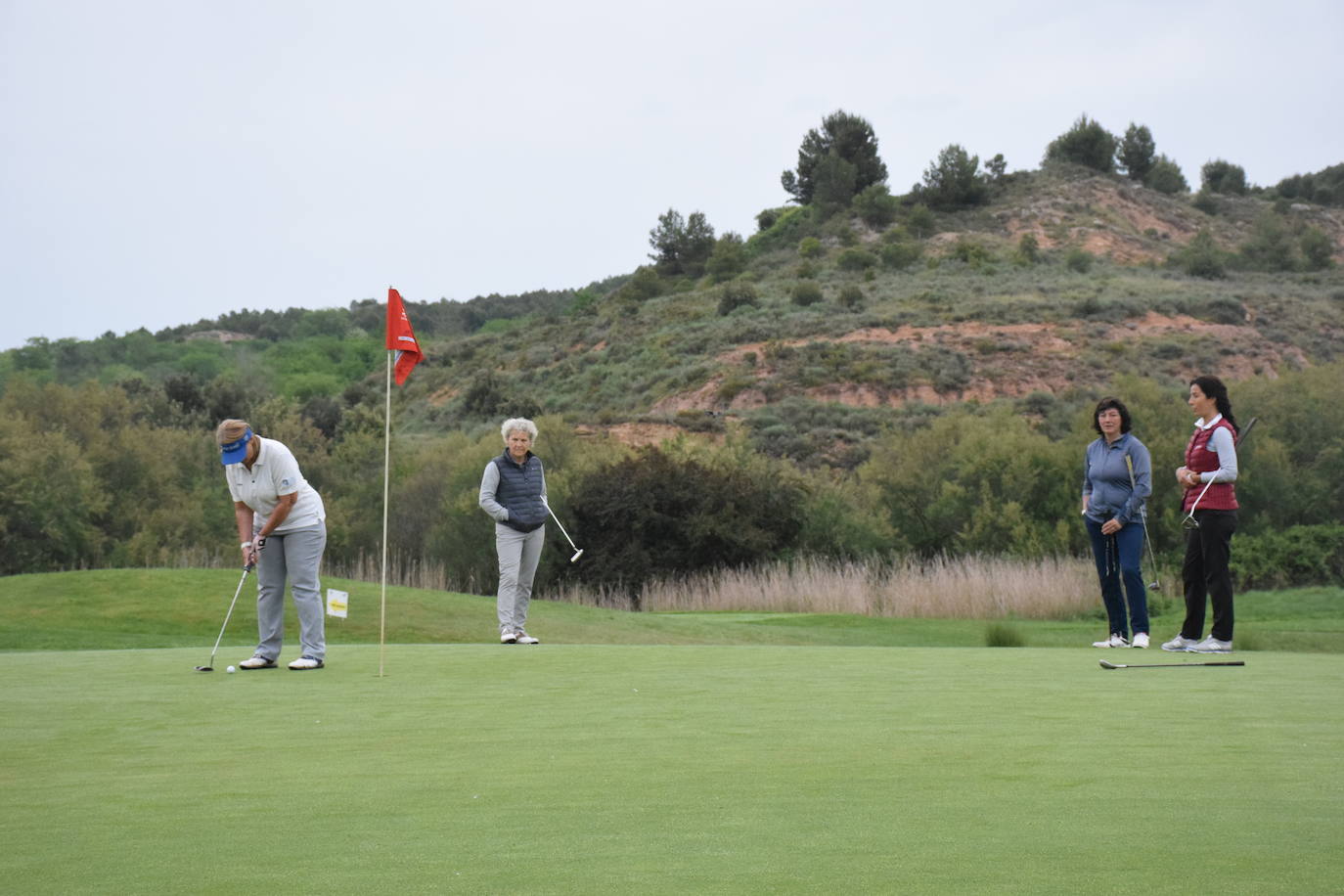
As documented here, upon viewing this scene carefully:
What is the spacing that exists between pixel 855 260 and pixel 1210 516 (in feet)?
204

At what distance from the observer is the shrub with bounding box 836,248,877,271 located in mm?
71750

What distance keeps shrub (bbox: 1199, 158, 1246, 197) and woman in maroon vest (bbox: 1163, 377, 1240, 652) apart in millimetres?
91009

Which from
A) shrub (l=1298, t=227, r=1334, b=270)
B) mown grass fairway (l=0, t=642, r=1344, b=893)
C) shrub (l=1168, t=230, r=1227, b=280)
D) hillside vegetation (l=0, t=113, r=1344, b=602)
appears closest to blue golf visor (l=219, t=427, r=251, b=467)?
mown grass fairway (l=0, t=642, r=1344, b=893)

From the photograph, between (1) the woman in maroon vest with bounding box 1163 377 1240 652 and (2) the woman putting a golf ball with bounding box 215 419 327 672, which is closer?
(2) the woman putting a golf ball with bounding box 215 419 327 672

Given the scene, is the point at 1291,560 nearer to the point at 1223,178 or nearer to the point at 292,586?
the point at 292,586

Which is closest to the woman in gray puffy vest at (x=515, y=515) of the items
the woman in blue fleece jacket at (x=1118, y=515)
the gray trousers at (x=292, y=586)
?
the gray trousers at (x=292, y=586)

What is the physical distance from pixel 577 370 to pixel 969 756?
59271 millimetres

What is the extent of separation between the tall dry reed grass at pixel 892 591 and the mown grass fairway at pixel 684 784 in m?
12.0

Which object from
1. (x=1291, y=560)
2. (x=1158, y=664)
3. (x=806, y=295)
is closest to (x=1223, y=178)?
(x=806, y=295)

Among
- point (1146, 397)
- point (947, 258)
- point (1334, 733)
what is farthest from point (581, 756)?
point (947, 258)

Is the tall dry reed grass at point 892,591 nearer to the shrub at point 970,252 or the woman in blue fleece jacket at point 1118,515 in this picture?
the woman in blue fleece jacket at point 1118,515

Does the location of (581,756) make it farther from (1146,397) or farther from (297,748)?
(1146,397)

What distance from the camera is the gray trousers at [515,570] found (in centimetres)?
1310

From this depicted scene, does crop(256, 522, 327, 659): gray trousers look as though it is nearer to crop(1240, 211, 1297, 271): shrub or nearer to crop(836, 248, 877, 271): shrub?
crop(836, 248, 877, 271): shrub
